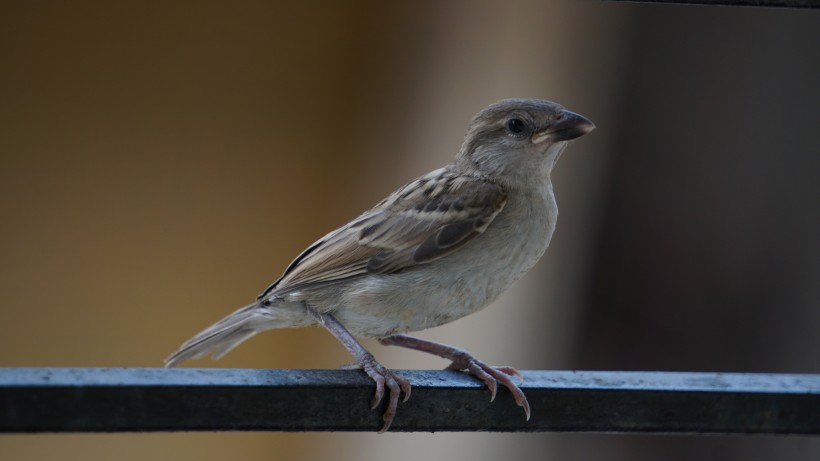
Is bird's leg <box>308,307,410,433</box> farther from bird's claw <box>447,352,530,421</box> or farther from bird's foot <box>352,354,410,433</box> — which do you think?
bird's claw <box>447,352,530,421</box>

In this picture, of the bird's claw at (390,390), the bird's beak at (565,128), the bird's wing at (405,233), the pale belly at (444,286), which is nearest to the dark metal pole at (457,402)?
the bird's claw at (390,390)

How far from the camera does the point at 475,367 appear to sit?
232 cm

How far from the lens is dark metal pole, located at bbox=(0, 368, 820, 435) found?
5.48 feet

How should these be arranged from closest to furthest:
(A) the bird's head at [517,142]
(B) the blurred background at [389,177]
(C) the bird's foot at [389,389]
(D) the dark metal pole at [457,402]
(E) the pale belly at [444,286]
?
(D) the dark metal pole at [457,402] → (C) the bird's foot at [389,389] → (E) the pale belly at [444,286] → (A) the bird's head at [517,142] → (B) the blurred background at [389,177]

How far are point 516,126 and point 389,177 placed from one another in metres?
2.72

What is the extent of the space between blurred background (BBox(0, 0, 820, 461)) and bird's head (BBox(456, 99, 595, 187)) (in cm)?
111

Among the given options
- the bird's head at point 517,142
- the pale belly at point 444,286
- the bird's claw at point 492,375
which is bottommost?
the bird's claw at point 492,375

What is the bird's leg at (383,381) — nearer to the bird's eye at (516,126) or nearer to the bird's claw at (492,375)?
the bird's claw at (492,375)

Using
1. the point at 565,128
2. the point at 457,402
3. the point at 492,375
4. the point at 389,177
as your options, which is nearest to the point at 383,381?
the point at 457,402

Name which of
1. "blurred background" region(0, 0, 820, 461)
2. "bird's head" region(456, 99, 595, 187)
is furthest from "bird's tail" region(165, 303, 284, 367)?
"blurred background" region(0, 0, 820, 461)

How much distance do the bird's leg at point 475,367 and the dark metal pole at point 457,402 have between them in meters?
0.02

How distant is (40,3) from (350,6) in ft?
4.84

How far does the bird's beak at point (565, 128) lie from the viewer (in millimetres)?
2436

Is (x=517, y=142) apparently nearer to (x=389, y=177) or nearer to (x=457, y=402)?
(x=457, y=402)
